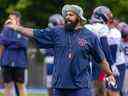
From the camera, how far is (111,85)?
15.1m

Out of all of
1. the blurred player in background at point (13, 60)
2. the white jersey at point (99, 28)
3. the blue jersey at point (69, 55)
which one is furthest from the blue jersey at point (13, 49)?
the blue jersey at point (69, 55)

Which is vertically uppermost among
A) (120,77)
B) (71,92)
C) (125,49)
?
(125,49)

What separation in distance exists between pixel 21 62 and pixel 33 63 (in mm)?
12473

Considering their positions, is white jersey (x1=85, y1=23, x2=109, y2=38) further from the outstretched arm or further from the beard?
the outstretched arm

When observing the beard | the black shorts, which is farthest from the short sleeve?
the black shorts

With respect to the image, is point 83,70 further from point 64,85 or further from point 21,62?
point 21,62

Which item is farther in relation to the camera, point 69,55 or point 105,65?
point 105,65

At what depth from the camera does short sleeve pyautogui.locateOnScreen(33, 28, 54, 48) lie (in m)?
11.8

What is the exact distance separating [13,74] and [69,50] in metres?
5.46

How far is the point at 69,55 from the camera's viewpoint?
1164cm

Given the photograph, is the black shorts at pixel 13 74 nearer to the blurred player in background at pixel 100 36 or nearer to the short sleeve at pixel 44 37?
the blurred player in background at pixel 100 36

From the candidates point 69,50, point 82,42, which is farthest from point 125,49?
point 69,50

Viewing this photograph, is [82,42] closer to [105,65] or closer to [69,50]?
[69,50]

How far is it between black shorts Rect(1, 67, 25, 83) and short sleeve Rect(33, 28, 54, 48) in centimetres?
508
